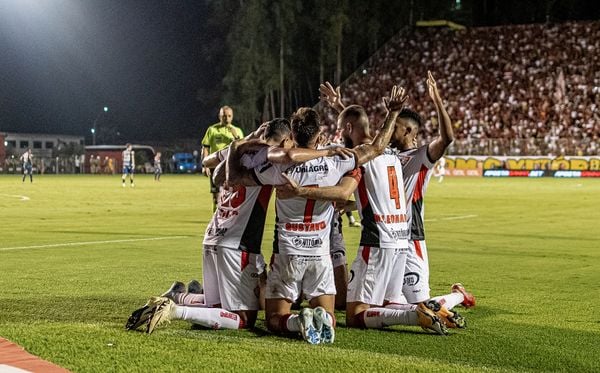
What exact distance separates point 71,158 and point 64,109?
30.9m

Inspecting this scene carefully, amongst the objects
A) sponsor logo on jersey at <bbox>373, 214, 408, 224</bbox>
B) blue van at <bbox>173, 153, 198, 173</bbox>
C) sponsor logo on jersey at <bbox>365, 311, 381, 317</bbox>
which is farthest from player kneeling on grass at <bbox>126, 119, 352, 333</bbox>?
blue van at <bbox>173, 153, 198, 173</bbox>

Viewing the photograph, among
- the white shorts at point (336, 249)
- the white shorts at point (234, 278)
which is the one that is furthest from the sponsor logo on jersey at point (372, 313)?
the white shorts at point (336, 249)

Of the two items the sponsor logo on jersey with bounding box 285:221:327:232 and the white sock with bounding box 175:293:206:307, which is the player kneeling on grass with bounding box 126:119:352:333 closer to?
the white sock with bounding box 175:293:206:307

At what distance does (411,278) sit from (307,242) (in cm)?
142

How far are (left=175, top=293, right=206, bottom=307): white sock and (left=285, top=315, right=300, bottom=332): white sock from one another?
124 cm

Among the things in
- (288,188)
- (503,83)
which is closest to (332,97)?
(288,188)

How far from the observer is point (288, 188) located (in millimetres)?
7066

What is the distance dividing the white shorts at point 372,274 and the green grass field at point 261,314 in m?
0.36

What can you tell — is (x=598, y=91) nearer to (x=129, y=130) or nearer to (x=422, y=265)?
(x=422, y=265)

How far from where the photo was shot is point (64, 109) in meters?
101

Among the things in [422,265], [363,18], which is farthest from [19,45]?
[422,265]

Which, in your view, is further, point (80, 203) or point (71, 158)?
point (71, 158)

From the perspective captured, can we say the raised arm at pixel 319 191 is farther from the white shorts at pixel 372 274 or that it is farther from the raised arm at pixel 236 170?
the white shorts at pixel 372 274

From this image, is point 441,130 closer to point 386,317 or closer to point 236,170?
point 386,317
